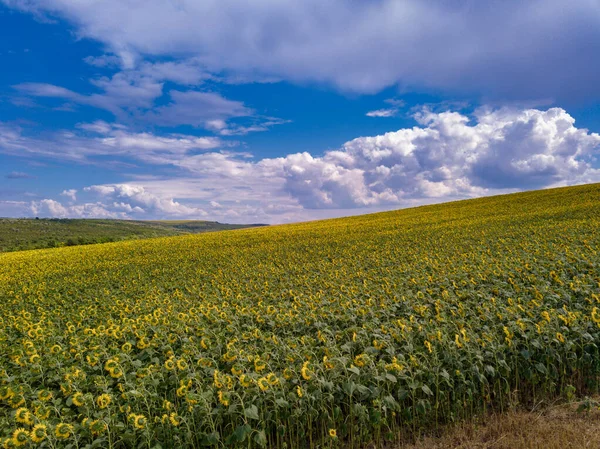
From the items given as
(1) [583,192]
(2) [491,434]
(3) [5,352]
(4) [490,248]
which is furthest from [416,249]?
(1) [583,192]

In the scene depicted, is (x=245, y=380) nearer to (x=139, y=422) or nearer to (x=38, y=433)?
(x=139, y=422)

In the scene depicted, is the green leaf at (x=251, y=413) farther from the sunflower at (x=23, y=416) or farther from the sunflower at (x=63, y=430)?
the sunflower at (x=23, y=416)

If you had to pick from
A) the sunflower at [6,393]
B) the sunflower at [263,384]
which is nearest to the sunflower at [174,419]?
the sunflower at [263,384]

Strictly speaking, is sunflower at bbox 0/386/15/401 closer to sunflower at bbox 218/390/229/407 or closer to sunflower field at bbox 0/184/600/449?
sunflower field at bbox 0/184/600/449

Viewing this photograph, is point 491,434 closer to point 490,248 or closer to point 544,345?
point 544,345

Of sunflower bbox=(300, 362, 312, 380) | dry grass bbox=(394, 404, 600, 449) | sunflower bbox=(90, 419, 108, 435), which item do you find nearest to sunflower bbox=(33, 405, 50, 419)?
sunflower bbox=(90, 419, 108, 435)

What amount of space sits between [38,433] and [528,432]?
19.8ft

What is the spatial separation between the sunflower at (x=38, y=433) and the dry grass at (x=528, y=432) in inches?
171

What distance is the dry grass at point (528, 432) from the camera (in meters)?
4.77

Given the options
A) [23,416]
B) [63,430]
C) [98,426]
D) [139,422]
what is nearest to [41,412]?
[23,416]

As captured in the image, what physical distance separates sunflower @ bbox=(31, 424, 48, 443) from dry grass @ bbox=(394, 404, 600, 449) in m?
4.35

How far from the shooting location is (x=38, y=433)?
4.22 meters

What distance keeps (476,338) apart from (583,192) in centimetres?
4419

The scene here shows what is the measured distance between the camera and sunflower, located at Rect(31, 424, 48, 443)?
13.7 ft
